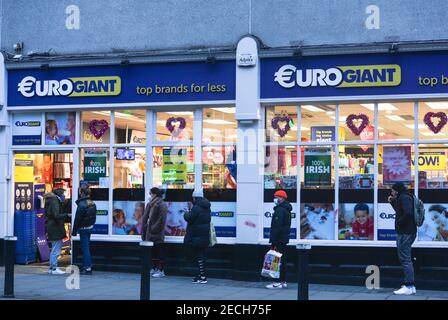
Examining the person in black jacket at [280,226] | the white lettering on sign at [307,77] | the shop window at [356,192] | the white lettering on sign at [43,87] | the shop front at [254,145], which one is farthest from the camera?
the white lettering on sign at [43,87]

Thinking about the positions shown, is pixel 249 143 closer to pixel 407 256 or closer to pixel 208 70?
pixel 208 70

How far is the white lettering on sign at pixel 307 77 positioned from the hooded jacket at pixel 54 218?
5.22m

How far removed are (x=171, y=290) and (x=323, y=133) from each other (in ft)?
14.3

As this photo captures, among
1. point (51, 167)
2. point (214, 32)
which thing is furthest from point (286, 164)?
point (51, 167)

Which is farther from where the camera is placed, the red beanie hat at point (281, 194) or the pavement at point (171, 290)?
the red beanie hat at point (281, 194)

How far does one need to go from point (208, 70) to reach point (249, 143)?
1765mm

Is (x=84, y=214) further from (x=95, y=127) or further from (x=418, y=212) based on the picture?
(x=418, y=212)

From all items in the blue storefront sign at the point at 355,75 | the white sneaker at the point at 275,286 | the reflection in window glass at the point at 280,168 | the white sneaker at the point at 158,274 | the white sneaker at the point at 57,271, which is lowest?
the white sneaker at the point at 275,286

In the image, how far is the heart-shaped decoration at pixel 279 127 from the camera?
1490cm

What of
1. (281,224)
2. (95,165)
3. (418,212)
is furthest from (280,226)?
(95,165)

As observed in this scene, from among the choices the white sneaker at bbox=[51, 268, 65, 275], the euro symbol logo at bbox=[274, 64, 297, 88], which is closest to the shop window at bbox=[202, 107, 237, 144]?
the euro symbol logo at bbox=[274, 64, 297, 88]

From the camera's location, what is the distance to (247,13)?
49.2ft

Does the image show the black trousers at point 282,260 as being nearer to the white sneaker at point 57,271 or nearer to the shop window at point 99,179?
the shop window at point 99,179

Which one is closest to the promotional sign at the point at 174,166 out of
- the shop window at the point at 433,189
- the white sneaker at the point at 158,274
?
the white sneaker at the point at 158,274
